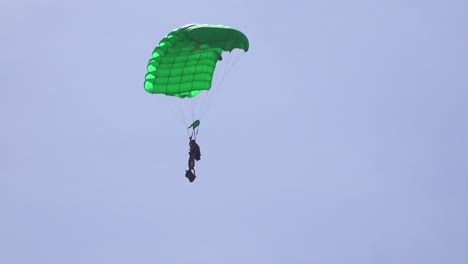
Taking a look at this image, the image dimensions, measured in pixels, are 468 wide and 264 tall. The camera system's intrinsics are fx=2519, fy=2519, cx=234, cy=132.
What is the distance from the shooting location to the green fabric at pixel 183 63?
300 ft

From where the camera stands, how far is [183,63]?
9175cm

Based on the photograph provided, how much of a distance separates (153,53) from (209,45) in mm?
2082

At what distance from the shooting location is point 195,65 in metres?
91.8

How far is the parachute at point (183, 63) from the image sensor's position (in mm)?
91312

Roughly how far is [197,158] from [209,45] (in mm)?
4120

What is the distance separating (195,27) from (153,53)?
1.85m

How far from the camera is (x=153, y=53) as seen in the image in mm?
91625

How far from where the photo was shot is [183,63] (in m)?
91.8

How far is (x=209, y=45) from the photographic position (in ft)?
300

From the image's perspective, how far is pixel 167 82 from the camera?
9169 cm

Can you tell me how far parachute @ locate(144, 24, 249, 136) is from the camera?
91.3 m

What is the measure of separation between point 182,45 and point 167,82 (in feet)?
4.77

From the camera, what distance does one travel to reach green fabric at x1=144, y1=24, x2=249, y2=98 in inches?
3595
